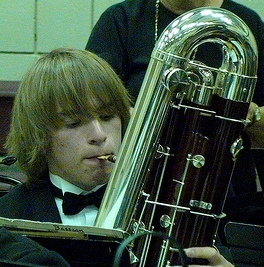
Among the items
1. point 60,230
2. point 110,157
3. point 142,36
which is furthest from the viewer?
point 142,36

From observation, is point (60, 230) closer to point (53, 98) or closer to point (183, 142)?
point (183, 142)

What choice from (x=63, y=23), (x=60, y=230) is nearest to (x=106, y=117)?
(x=60, y=230)

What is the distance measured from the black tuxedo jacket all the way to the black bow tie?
0.03 metres

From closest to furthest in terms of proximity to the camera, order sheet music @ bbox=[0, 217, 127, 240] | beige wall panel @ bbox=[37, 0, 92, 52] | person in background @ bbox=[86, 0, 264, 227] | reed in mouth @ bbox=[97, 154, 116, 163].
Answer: sheet music @ bbox=[0, 217, 127, 240], reed in mouth @ bbox=[97, 154, 116, 163], person in background @ bbox=[86, 0, 264, 227], beige wall panel @ bbox=[37, 0, 92, 52]

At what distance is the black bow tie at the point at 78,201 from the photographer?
149 centimetres

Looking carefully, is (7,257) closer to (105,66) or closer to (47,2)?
(105,66)

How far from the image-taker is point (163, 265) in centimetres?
127

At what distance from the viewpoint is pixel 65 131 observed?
4.99ft

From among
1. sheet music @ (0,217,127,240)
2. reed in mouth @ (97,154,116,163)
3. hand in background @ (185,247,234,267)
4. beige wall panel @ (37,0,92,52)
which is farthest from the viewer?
beige wall panel @ (37,0,92,52)

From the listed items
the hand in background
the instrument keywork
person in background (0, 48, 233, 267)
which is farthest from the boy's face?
the hand in background

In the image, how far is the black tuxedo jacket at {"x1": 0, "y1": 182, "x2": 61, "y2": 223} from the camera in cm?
152

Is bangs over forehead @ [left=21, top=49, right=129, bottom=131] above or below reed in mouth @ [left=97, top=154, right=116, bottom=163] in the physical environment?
above

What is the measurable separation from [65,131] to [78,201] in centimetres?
14

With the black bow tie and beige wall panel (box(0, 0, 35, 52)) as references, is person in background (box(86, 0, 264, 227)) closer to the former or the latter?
the black bow tie
